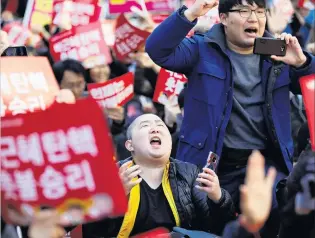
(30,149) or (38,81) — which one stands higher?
(30,149)

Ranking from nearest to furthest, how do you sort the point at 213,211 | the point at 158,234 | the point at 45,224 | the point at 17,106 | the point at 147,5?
1. the point at 45,224
2. the point at 17,106
3. the point at 158,234
4. the point at 213,211
5. the point at 147,5

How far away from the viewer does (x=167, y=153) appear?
226 inches

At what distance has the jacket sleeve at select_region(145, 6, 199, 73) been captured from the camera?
5.71 metres

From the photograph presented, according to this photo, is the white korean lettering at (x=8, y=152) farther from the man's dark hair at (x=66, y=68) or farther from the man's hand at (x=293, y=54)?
the man's dark hair at (x=66, y=68)

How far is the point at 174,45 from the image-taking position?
18.9 feet

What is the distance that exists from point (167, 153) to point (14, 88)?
1.37 m

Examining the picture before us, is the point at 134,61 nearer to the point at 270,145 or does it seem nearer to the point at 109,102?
the point at 109,102

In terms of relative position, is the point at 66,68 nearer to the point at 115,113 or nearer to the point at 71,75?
the point at 71,75

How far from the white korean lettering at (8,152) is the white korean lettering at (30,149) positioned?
1.0 inches

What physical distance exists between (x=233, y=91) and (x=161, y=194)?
72 cm

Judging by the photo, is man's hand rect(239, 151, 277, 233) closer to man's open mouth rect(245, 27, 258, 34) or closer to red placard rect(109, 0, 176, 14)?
man's open mouth rect(245, 27, 258, 34)

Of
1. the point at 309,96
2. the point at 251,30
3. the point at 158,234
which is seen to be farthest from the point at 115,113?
the point at 309,96

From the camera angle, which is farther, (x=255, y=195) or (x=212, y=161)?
(x=212, y=161)

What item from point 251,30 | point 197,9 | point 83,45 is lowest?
point 83,45
